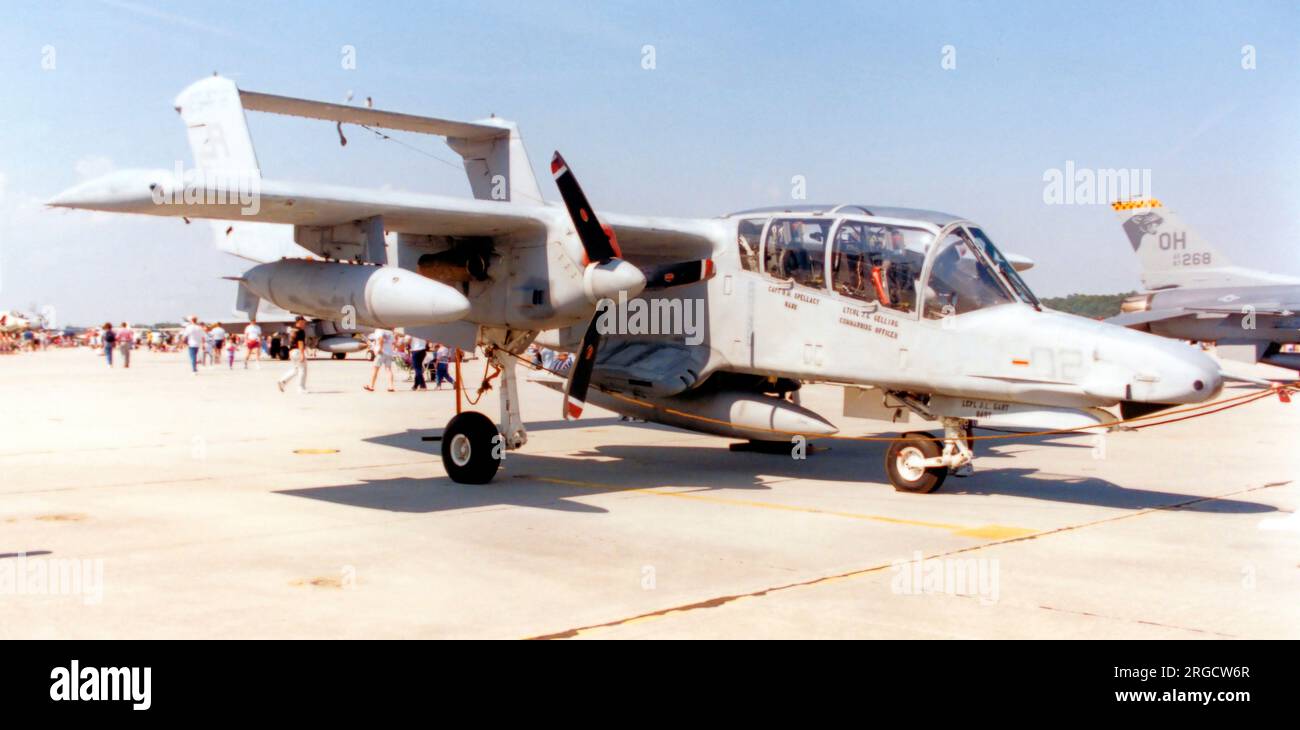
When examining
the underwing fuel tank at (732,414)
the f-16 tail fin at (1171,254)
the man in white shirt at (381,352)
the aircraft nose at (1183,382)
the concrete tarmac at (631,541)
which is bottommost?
the concrete tarmac at (631,541)

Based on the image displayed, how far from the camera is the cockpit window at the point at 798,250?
1180 cm

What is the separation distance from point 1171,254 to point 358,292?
34.9m

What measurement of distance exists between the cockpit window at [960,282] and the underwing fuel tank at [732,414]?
2068 millimetres

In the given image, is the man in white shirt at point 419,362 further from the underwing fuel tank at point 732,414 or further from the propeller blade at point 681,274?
the propeller blade at point 681,274

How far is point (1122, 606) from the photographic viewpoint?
6910 millimetres

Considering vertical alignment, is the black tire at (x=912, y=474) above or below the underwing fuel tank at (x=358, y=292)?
below

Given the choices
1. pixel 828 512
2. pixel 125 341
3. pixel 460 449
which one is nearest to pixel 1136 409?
pixel 828 512

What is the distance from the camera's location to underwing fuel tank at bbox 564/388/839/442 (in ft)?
40.7

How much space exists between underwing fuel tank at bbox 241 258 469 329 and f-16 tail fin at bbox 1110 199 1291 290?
33734mm

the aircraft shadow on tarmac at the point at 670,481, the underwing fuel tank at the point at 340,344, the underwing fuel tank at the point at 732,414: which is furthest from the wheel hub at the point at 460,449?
the underwing fuel tank at the point at 340,344

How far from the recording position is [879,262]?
1136cm

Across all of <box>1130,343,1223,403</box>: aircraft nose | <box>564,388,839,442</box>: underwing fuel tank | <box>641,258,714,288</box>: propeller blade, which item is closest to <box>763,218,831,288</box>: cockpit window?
<box>641,258,714,288</box>: propeller blade

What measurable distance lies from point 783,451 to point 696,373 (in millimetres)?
3848
